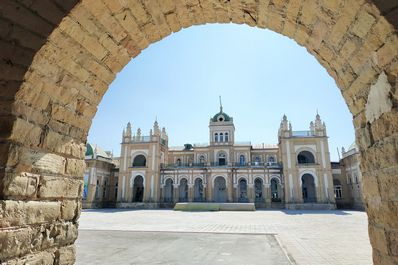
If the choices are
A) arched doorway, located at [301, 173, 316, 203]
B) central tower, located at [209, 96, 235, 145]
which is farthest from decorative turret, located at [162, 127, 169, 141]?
arched doorway, located at [301, 173, 316, 203]

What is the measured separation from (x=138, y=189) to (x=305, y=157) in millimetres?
28563

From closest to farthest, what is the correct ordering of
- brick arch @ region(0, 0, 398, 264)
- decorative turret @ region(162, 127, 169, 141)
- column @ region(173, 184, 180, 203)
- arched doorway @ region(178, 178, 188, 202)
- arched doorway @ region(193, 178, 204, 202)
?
brick arch @ region(0, 0, 398, 264) → column @ region(173, 184, 180, 203) → arched doorway @ region(178, 178, 188, 202) → arched doorway @ region(193, 178, 204, 202) → decorative turret @ region(162, 127, 169, 141)

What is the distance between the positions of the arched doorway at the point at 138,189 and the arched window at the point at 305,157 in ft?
86.2

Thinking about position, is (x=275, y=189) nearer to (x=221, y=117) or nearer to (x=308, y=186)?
(x=308, y=186)

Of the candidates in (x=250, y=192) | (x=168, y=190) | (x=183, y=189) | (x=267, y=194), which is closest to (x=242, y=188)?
(x=250, y=192)

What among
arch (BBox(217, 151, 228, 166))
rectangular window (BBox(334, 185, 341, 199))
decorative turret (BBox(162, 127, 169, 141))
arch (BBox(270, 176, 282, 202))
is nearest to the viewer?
rectangular window (BBox(334, 185, 341, 199))

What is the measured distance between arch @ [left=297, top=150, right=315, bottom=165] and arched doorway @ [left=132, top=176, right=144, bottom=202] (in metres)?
26.3

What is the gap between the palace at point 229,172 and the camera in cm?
3700

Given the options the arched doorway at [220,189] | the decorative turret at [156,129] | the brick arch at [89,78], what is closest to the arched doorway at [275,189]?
the arched doorway at [220,189]

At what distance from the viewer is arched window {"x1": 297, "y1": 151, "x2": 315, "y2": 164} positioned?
3931 cm

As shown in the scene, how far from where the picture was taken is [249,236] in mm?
12273

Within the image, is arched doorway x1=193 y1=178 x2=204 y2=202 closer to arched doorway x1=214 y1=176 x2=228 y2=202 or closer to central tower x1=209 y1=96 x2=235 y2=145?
arched doorway x1=214 y1=176 x2=228 y2=202

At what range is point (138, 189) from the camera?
4506 cm

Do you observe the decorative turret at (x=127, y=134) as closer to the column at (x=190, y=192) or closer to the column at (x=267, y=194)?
the column at (x=190, y=192)
